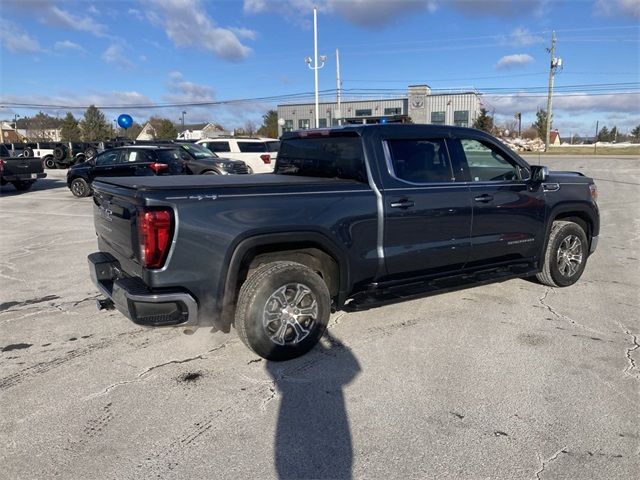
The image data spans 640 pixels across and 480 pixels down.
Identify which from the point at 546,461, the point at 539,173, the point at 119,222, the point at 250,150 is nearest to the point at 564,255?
the point at 539,173

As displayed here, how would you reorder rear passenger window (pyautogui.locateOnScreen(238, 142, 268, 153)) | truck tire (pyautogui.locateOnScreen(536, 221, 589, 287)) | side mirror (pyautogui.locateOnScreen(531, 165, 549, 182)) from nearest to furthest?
1. side mirror (pyautogui.locateOnScreen(531, 165, 549, 182))
2. truck tire (pyautogui.locateOnScreen(536, 221, 589, 287))
3. rear passenger window (pyautogui.locateOnScreen(238, 142, 268, 153))

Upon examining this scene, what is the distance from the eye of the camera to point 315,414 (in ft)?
10.3

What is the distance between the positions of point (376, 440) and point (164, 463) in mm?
1190

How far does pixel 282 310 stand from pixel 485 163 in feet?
8.72

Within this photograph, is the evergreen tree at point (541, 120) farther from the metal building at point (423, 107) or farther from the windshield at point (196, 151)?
the windshield at point (196, 151)

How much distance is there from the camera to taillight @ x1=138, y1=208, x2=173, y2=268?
3230 millimetres

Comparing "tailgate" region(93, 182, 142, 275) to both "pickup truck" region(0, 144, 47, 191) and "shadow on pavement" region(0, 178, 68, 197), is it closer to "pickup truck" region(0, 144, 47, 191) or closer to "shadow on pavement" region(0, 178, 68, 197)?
"shadow on pavement" region(0, 178, 68, 197)

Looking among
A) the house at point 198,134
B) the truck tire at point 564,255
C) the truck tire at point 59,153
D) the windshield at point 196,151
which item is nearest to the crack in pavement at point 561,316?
the truck tire at point 564,255

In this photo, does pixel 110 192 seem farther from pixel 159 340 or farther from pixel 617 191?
pixel 617 191

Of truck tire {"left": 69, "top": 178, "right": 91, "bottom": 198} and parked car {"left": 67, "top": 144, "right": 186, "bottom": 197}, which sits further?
truck tire {"left": 69, "top": 178, "right": 91, "bottom": 198}

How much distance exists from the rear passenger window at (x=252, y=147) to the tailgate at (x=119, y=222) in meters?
14.9

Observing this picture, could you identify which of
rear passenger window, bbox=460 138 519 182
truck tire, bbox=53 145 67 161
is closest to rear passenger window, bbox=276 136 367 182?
rear passenger window, bbox=460 138 519 182

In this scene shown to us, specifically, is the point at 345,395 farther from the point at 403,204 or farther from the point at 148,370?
the point at 403,204

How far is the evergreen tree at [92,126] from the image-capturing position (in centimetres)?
6606
